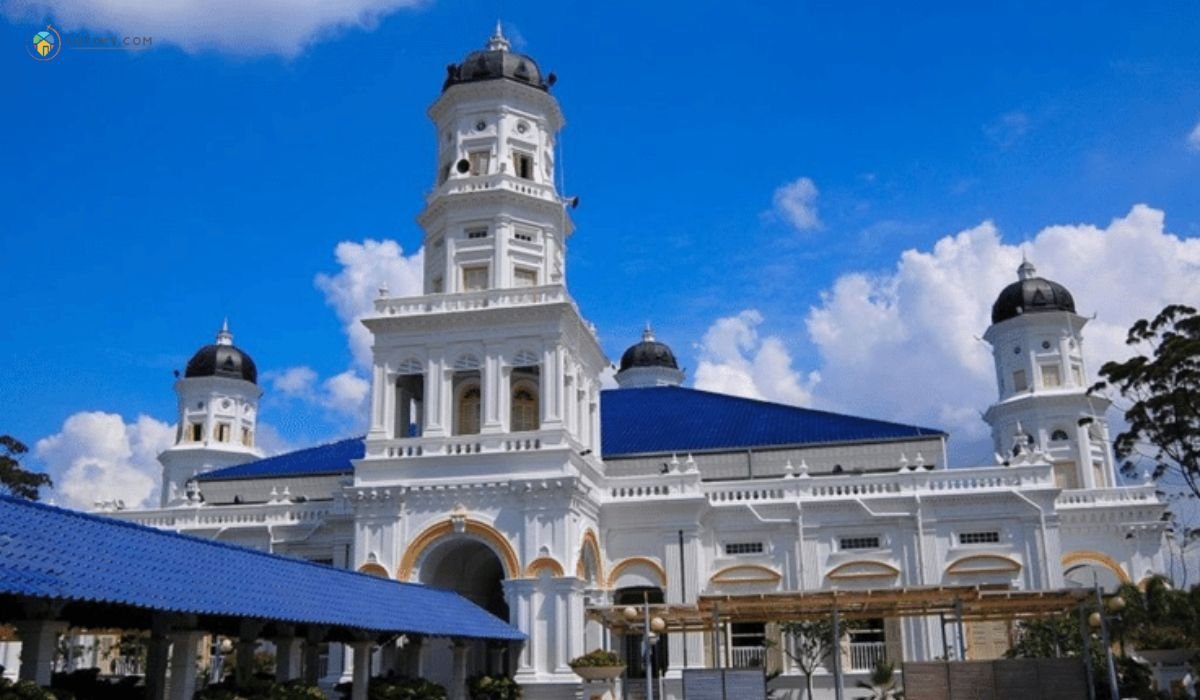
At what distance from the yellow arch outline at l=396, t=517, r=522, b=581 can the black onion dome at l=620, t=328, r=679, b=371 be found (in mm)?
30331

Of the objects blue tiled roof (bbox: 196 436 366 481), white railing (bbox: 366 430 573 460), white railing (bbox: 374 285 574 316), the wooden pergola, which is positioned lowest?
the wooden pergola

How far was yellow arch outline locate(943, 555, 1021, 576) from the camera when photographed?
1401 inches

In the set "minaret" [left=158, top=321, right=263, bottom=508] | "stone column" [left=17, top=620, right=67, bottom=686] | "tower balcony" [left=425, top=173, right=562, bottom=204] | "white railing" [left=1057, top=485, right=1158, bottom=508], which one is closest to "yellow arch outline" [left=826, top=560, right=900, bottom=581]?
"white railing" [left=1057, top=485, right=1158, bottom=508]

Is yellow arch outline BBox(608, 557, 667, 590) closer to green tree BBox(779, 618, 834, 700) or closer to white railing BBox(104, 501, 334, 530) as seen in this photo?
green tree BBox(779, 618, 834, 700)

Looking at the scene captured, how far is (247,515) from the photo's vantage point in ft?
136

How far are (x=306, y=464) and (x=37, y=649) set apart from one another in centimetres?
3163

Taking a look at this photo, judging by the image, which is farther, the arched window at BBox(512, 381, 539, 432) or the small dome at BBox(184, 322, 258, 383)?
the small dome at BBox(184, 322, 258, 383)

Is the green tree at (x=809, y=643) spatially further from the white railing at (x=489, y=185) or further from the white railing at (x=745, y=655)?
the white railing at (x=489, y=185)

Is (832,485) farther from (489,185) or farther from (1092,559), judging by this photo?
(489,185)

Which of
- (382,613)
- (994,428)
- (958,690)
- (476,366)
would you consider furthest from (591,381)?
(994,428)

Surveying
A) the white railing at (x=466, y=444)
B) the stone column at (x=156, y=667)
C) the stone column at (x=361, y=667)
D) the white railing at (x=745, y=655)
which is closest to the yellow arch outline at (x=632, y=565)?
the white railing at (x=745, y=655)

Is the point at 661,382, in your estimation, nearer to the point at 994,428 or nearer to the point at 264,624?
the point at 994,428

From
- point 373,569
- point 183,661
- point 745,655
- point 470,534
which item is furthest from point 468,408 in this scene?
point 183,661

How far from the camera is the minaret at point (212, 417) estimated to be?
59.0 meters
